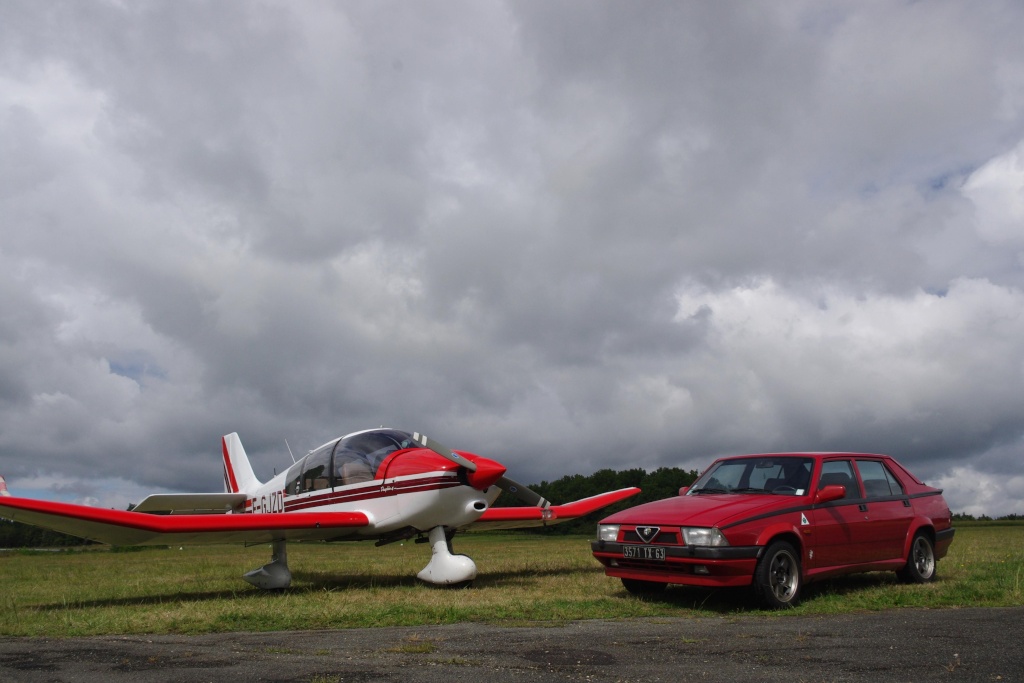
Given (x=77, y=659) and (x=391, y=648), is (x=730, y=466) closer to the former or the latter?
(x=391, y=648)

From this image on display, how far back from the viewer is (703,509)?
7.44 m

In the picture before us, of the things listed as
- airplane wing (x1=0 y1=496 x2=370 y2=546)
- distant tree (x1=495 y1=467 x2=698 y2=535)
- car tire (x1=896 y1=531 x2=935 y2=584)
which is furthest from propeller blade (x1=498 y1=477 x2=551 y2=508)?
distant tree (x1=495 y1=467 x2=698 y2=535)

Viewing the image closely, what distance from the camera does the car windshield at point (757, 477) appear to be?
314 inches

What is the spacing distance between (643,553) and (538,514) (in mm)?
5881

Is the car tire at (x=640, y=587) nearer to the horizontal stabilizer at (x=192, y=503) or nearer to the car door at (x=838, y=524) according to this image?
the car door at (x=838, y=524)

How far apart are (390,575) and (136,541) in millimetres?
4394

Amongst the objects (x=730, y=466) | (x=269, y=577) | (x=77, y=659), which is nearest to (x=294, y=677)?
(x=77, y=659)

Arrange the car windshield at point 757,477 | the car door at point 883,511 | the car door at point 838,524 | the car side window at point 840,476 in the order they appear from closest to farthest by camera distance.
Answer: the car door at point 838,524, the car windshield at point 757,477, the car side window at point 840,476, the car door at point 883,511

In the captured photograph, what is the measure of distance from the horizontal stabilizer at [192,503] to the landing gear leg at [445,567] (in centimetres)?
523

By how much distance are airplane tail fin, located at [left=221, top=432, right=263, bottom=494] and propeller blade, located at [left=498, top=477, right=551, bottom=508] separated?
680cm

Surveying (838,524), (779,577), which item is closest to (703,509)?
(779,577)

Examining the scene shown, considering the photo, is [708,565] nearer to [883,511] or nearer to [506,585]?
[883,511]

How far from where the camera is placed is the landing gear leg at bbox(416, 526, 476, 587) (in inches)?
391

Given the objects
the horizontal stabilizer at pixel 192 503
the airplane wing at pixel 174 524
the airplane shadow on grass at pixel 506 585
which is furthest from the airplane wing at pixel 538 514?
the horizontal stabilizer at pixel 192 503
